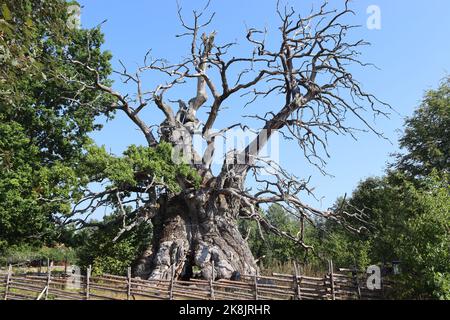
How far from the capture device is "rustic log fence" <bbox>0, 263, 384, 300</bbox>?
10086 mm

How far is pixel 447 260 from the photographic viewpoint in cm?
741

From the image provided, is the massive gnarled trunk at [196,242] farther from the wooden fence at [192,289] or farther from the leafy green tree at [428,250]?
the leafy green tree at [428,250]

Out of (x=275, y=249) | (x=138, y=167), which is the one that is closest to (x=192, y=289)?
(x=138, y=167)

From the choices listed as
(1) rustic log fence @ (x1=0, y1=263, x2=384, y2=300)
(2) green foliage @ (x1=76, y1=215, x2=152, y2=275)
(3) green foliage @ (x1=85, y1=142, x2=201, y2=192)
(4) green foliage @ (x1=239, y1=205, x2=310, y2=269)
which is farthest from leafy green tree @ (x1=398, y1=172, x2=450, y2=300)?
(4) green foliage @ (x1=239, y1=205, x2=310, y2=269)

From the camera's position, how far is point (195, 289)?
1130 centimetres

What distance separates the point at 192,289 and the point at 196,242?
3.86m

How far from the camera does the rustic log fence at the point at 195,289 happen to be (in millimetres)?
10086

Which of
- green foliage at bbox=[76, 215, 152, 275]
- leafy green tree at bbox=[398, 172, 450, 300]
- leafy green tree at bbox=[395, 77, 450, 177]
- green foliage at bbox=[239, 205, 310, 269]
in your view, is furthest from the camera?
green foliage at bbox=[239, 205, 310, 269]

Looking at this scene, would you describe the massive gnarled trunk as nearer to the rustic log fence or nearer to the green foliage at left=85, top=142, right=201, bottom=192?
the green foliage at left=85, top=142, right=201, bottom=192

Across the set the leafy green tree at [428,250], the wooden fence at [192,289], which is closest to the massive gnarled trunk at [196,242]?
the wooden fence at [192,289]

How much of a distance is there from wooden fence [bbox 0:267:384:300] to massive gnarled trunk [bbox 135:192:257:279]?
1.99 meters

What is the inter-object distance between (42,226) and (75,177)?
2.61 metres

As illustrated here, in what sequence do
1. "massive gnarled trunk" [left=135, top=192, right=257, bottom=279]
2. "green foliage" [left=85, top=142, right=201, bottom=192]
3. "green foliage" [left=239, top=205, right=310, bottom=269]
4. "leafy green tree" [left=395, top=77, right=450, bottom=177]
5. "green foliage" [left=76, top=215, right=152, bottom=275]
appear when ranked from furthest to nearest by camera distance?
"green foliage" [left=239, top=205, right=310, bottom=269] → "leafy green tree" [left=395, top=77, right=450, bottom=177] → "green foliage" [left=76, top=215, right=152, bottom=275] → "massive gnarled trunk" [left=135, top=192, right=257, bottom=279] → "green foliage" [left=85, top=142, right=201, bottom=192]

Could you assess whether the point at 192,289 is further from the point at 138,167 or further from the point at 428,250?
the point at 428,250
